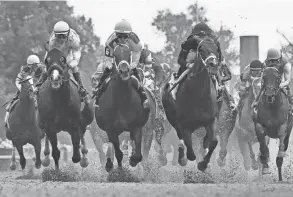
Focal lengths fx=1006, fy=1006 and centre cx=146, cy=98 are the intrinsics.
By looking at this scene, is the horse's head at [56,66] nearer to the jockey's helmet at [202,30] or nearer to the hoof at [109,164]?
the hoof at [109,164]

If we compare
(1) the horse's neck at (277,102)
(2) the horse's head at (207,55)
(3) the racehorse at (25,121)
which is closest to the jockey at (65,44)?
(2) the horse's head at (207,55)

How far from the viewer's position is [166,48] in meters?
68.7

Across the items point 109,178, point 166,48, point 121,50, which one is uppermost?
point 166,48

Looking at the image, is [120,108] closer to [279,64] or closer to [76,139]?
[76,139]

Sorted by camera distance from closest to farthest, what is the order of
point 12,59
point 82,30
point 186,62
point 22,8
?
point 186,62 → point 12,59 → point 22,8 → point 82,30

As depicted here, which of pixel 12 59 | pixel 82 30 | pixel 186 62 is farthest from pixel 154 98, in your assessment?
pixel 82 30

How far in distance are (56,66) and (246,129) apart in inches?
311

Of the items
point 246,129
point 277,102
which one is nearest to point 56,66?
point 277,102

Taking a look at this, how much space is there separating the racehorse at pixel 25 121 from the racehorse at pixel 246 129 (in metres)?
5.02

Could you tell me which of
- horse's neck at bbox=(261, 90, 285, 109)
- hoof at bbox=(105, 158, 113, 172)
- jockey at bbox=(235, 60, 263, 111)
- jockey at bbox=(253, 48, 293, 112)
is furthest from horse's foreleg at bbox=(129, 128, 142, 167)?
jockey at bbox=(235, 60, 263, 111)

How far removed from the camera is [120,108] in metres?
18.9

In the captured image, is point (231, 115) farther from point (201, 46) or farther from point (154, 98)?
point (201, 46)

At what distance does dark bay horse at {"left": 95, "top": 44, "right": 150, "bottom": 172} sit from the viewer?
18.6m

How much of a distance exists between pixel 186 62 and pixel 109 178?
2.72 m
